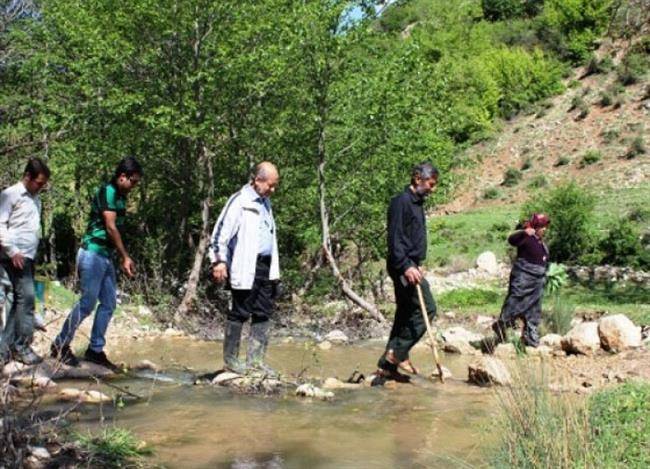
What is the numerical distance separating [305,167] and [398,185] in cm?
176

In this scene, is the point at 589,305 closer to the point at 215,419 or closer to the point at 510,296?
the point at 510,296

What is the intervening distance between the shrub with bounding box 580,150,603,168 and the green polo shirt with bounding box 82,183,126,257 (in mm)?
43032

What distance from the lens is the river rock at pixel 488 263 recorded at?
25203 millimetres

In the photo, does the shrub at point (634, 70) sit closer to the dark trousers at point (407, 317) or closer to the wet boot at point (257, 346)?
the dark trousers at point (407, 317)

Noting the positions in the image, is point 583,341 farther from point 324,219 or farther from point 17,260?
point 17,260

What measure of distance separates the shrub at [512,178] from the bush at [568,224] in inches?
887

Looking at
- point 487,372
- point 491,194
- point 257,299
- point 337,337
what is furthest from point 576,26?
point 257,299

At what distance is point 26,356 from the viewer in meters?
7.02

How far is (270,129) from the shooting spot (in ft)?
48.6

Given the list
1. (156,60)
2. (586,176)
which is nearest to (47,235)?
(156,60)

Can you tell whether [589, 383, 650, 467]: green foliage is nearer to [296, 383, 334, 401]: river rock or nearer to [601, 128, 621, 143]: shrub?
[296, 383, 334, 401]: river rock

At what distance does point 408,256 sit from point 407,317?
0.63m

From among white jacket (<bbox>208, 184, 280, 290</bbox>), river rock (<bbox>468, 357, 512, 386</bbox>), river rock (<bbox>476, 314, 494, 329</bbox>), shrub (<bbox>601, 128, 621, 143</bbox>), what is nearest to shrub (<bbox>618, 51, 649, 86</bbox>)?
shrub (<bbox>601, 128, 621, 143</bbox>)

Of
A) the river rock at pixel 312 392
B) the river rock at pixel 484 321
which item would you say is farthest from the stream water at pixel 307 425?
the river rock at pixel 484 321
